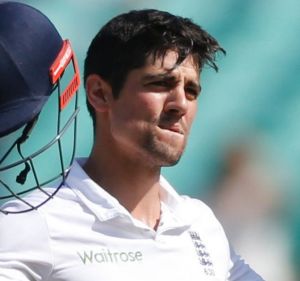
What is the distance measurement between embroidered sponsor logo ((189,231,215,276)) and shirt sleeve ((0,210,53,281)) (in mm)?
310

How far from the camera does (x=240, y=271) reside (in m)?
2.23

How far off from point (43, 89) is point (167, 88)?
0.44 m

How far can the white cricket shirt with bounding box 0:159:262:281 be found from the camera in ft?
6.20

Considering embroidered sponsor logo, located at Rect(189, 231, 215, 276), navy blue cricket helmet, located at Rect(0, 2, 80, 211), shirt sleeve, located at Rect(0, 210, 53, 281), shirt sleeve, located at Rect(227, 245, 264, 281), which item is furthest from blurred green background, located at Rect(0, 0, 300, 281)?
navy blue cricket helmet, located at Rect(0, 2, 80, 211)

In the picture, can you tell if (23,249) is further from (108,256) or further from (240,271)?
(240,271)

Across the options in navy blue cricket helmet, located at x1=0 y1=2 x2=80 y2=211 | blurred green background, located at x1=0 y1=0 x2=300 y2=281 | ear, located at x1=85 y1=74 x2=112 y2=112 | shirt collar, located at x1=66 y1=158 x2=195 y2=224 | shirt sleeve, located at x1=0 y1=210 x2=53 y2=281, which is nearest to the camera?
navy blue cricket helmet, located at x1=0 y1=2 x2=80 y2=211

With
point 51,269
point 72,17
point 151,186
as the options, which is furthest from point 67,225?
point 72,17

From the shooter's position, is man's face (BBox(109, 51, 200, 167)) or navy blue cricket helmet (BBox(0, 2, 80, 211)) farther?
man's face (BBox(109, 51, 200, 167))

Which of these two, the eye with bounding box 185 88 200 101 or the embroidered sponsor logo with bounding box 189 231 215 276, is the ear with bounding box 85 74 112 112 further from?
the embroidered sponsor logo with bounding box 189 231 215 276

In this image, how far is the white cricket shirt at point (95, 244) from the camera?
6.20 ft

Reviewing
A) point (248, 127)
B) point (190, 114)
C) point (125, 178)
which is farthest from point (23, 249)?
point (248, 127)

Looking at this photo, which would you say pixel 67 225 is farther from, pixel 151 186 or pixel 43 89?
pixel 43 89

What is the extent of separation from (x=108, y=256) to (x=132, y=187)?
0.62ft

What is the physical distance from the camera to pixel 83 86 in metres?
2.29
